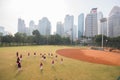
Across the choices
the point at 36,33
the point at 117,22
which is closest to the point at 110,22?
the point at 117,22

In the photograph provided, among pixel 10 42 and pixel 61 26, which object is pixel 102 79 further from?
pixel 61 26

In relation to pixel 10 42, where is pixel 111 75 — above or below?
below

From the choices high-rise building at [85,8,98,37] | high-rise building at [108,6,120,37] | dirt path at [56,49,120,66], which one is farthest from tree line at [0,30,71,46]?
high-rise building at [85,8,98,37]

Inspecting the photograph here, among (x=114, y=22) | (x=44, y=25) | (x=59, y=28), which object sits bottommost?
(x=114, y=22)

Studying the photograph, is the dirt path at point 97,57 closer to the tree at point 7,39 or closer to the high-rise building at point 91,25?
the tree at point 7,39

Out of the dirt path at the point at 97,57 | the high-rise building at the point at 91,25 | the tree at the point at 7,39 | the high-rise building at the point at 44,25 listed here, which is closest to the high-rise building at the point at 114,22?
the high-rise building at the point at 91,25

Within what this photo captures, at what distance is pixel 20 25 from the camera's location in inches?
4437

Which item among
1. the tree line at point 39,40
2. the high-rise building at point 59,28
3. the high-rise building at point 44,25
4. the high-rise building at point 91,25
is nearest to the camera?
the tree line at point 39,40

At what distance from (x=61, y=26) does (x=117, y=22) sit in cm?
6309

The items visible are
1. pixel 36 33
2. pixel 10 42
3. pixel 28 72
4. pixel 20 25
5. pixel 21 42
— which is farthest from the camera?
pixel 20 25

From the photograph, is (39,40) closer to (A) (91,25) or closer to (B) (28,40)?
(B) (28,40)

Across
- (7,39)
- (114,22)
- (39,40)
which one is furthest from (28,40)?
(114,22)

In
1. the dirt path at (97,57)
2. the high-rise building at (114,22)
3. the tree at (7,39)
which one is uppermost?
the high-rise building at (114,22)

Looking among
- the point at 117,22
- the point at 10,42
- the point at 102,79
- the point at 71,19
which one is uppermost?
the point at 71,19
